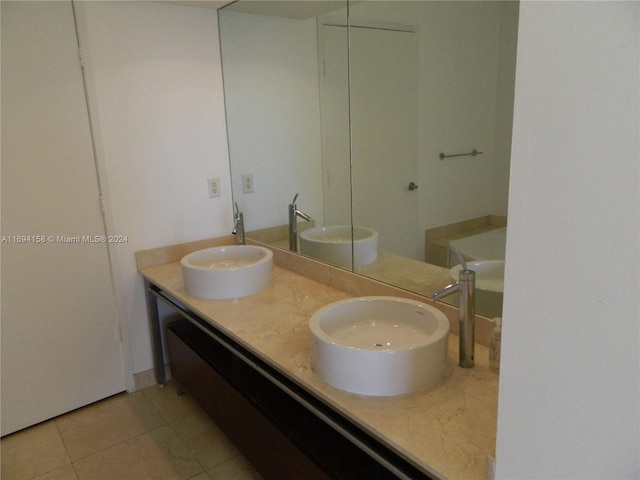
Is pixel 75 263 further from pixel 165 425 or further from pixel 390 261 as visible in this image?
pixel 390 261

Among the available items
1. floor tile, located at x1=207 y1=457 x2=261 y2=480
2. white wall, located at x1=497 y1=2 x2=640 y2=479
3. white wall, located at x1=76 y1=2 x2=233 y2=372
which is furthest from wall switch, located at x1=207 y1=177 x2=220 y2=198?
white wall, located at x1=497 y1=2 x2=640 y2=479

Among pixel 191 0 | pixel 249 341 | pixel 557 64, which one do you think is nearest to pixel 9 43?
pixel 191 0

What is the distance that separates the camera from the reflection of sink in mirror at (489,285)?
1486 mm

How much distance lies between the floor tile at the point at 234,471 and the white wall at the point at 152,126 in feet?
2.80

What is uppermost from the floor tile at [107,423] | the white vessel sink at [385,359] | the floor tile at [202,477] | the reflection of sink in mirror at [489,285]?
the reflection of sink in mirror at [489,285]

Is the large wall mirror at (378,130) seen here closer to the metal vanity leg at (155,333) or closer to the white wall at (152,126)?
the white wall at (152,126)

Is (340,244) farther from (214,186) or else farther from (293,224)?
(214,186)

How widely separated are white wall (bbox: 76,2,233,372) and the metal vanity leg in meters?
0.04

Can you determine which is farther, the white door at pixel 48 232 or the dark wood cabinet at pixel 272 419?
the white door at pixel 48 232

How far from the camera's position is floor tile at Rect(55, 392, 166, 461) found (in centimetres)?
218

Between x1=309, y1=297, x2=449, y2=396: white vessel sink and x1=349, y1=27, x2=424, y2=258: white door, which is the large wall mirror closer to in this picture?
x1=349, y1=27, x2=424, y2=258: white door

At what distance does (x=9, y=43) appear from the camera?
195cm

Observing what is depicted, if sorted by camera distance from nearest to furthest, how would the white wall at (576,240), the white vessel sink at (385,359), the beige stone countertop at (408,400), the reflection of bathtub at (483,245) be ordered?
the white wall at (576,240) < the beige stone countertop at (408,400) < the white vessel sink at (385,359) < the reflection of bathtub at (483,245)

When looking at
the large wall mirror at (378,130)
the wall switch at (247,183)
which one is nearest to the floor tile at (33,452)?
the large wall mirror at (378,130)
